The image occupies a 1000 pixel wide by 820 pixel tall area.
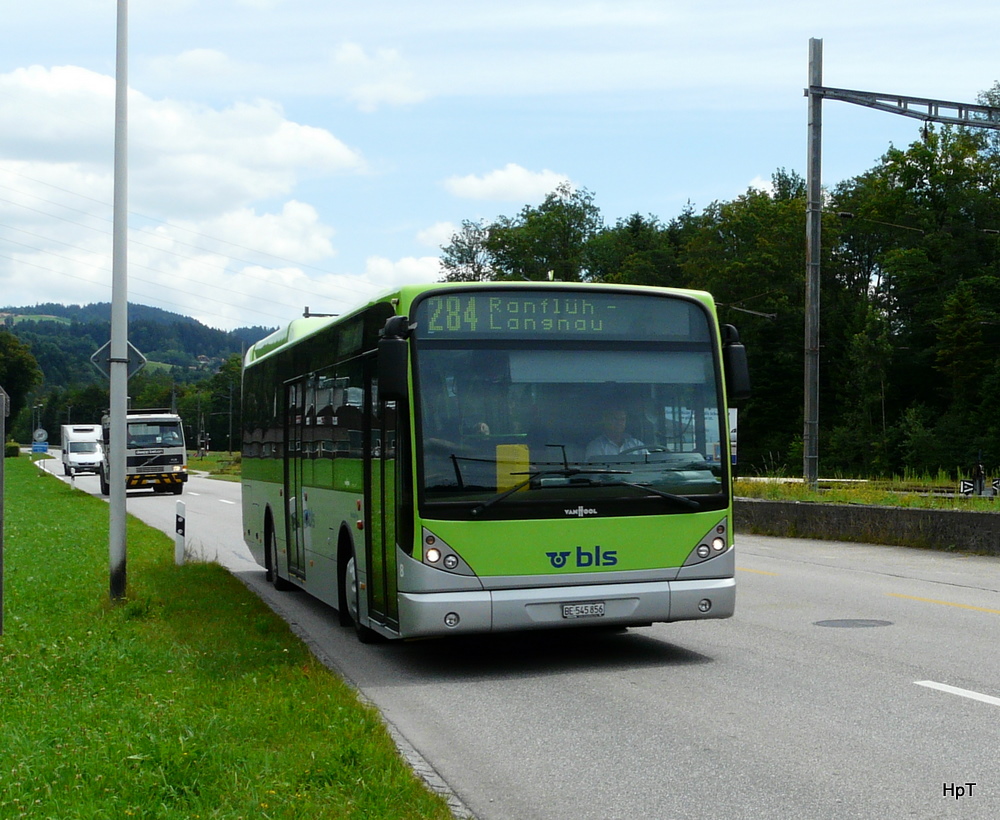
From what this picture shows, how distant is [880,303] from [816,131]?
57031mm

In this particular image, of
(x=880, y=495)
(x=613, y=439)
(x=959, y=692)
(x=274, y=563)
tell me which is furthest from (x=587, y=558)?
(x=880, y=495)

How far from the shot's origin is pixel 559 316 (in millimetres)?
10133

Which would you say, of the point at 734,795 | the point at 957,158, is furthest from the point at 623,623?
the point at 957,158

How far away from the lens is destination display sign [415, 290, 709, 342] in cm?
991

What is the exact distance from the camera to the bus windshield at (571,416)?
31.8 ft

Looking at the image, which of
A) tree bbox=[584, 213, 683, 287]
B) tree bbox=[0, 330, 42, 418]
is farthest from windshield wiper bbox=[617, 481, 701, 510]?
tree bbox=[0, 330, 42, 418]

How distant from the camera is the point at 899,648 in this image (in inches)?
412

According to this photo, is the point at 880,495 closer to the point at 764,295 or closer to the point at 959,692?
the point at 959,692

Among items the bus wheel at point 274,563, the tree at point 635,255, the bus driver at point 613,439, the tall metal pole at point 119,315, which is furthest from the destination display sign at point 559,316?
the tree at point 635,255

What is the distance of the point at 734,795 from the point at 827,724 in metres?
1.66

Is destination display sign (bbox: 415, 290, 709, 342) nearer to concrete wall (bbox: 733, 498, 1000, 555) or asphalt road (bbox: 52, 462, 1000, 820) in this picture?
asphalt road (bbox: 52, 462, 1000, 820)

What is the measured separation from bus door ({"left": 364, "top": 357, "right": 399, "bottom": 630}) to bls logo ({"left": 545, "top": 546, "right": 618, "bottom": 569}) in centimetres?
116

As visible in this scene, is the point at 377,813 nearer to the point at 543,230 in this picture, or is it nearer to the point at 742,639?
the point at 742,639

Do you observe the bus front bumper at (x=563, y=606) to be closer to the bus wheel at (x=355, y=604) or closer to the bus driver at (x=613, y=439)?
the bus driver at (x=613, y=439)
